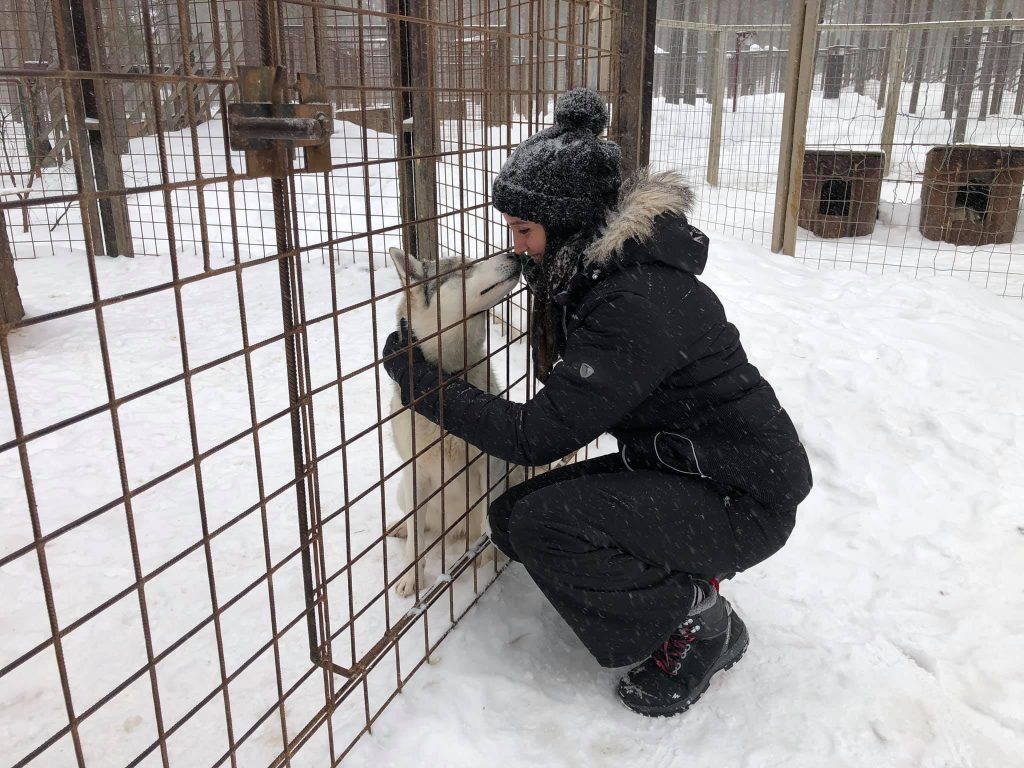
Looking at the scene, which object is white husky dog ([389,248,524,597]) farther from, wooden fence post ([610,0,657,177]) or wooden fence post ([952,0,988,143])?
wooden fence post ([952,0,988,143])

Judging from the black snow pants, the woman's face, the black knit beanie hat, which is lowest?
the black snow pants

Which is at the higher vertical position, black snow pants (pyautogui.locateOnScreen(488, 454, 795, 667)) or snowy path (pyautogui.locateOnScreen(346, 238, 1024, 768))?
black snow pants (pyautogui.locateOnScreen(488, 454, 795, 667))

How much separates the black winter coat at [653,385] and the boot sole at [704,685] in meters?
0.61

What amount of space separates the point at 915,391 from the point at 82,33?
761 cm

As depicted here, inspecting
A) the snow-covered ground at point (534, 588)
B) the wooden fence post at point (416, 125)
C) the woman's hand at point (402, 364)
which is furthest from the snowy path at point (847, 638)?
the wooden fence post at point (416, 125)

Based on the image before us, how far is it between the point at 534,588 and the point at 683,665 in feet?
2.49

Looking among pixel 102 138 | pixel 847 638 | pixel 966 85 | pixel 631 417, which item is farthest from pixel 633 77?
pixel 966 85

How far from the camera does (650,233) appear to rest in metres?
2.20

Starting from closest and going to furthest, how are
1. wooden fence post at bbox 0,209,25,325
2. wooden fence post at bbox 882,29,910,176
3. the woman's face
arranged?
the woman's face, wooden fence post at bbox 0,209,25,325, wooden fence post at bbox 882,29,910,176

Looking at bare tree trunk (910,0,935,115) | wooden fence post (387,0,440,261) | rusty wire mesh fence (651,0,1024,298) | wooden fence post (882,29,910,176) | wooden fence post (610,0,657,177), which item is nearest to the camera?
wooden fence post (610,0,657,177)

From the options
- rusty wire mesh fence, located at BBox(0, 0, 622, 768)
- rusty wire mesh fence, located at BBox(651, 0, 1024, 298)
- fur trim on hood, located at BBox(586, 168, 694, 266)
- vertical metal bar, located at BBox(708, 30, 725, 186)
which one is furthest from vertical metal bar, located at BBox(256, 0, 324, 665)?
vertical metal bar, located at BBox(708, 30, 725, 186)

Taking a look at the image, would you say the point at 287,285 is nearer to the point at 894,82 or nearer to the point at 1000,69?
the point at 894,82

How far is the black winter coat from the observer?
216 centimetres

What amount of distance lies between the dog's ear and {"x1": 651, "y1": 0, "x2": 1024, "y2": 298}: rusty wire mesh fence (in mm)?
5361
